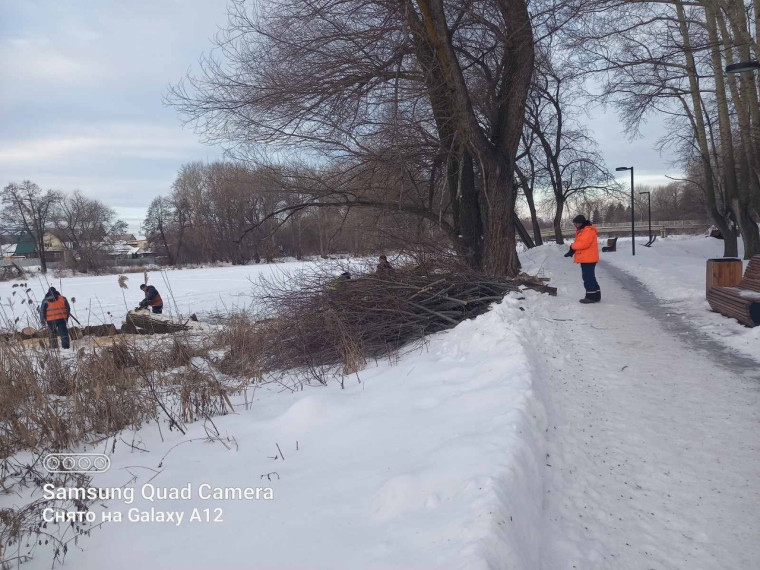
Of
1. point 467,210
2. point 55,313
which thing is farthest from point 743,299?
point 55,313

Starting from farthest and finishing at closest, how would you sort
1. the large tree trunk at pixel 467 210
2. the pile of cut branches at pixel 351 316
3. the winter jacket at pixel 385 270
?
1. the large tree trunk at pixel 467 210
2. the winter jacket at pixel 385 270
3. the pile of cut branches at pixel 351 316

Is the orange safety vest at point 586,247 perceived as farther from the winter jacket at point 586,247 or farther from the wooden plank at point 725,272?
the wooden plank at point 725,272

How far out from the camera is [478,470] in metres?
3.10

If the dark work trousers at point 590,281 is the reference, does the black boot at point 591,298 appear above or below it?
below

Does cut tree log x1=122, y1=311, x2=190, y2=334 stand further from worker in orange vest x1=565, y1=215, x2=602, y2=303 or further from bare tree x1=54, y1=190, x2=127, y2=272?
bare tree x1=54, y1=190, x2=127, y2=272

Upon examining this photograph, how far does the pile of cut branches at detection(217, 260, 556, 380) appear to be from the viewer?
7.21 meters

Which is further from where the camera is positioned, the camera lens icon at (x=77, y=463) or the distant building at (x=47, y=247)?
the distant building at (x=47, y=247)

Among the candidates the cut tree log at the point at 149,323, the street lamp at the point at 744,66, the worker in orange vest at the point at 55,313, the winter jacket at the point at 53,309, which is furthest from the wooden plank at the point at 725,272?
the winter jacket at the point at 53,309

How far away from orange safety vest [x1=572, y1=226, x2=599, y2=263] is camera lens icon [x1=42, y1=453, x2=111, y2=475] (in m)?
8.17

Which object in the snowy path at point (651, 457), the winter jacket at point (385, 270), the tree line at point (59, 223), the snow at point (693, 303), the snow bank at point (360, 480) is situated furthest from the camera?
the tree line at point (59, 223)

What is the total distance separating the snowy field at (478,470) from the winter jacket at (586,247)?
328 centimetres

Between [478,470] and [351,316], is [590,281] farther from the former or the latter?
[478,470]

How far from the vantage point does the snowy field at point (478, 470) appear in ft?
8.79

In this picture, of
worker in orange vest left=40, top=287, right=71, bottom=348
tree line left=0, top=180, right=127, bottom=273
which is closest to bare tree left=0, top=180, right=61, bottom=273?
tree line left=0, top=180, right=127, bottom=273
